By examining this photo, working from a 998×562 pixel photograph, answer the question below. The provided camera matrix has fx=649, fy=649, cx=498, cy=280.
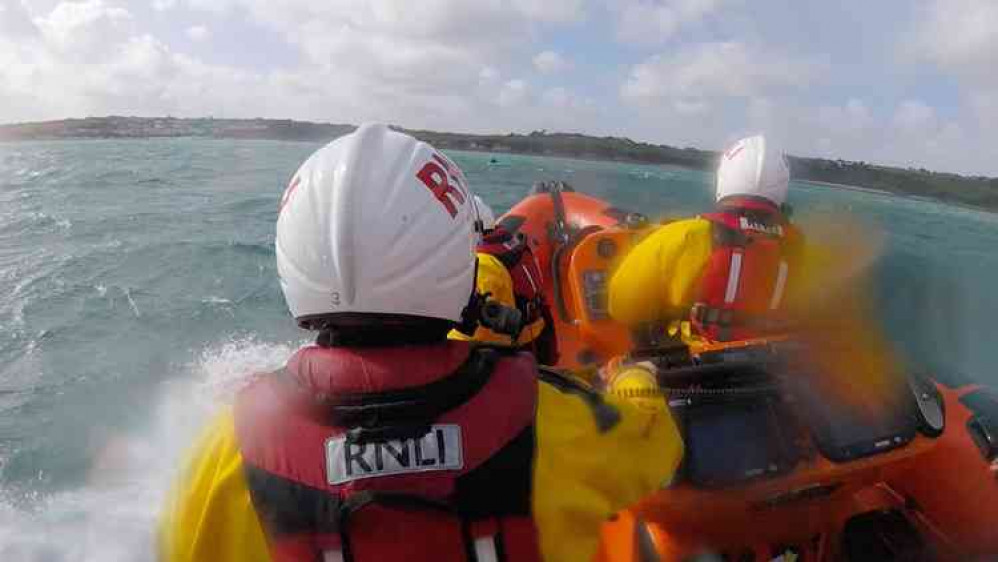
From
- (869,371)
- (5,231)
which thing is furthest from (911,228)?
(5,231)

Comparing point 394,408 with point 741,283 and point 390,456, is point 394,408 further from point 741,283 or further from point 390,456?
point 741,283

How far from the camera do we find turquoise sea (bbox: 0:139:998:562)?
3.79 meters

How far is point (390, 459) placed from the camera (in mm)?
1034

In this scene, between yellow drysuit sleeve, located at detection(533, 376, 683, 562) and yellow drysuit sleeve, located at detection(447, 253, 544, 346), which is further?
yellow drysuit sleeve, located at detection(447, 253, 544, 346)

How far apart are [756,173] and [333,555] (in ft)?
7.84

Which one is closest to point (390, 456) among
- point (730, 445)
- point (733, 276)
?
point (730, 445)

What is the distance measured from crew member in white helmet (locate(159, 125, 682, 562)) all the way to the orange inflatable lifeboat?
478 mm

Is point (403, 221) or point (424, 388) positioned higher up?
point (403, 221)

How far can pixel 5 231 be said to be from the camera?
33.8 feet

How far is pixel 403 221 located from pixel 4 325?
6.79 m

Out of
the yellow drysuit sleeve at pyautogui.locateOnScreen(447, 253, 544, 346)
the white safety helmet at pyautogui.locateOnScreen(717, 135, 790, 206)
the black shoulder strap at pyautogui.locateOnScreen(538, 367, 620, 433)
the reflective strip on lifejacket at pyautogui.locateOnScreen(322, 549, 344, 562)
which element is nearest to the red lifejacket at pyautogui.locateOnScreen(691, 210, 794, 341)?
the white safety helmet at pyautogui.locateOnScreen(717, 135, 790, 206)

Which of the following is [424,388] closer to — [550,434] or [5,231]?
[550,434]

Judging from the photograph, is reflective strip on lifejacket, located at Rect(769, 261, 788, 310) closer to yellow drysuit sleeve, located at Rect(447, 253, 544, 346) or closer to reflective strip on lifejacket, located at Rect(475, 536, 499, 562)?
yellow drysuit sleeve, located at Rect(447, 253, 544, 346)

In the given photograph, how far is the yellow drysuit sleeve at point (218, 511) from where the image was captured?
1066 mm
